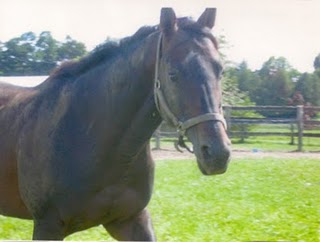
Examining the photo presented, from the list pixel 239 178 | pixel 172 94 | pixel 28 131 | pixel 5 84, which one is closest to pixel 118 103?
pixel 172 94

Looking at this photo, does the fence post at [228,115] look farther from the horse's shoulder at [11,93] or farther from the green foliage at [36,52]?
the horse's shoulder at [11,93]

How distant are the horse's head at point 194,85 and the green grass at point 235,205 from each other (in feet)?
3.60

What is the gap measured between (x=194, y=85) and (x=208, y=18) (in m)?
0.23

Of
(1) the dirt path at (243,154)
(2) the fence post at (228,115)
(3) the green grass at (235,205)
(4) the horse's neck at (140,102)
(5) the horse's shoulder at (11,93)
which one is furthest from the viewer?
(1) the dirt path at (243,154)

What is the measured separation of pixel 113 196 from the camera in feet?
4.76

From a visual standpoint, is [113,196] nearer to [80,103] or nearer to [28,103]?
[80,103]

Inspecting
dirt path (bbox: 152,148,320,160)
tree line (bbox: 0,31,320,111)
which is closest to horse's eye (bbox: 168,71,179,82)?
tree line (bbox: 0,31,320,111)

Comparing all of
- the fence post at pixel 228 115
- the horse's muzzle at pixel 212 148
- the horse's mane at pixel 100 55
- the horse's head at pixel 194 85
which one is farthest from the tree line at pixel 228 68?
the fence post at pixel 228 115

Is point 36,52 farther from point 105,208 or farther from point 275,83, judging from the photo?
point 275,83

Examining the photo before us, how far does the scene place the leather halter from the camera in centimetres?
119

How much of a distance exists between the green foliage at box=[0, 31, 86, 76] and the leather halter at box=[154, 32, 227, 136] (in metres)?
0.84

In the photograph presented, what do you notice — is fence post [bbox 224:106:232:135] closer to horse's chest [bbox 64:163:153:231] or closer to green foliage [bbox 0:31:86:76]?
green foliage [bbox 0:31:86:76]

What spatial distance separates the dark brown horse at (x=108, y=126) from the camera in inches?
50.3

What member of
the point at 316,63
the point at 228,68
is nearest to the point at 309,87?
the point at 316,63
